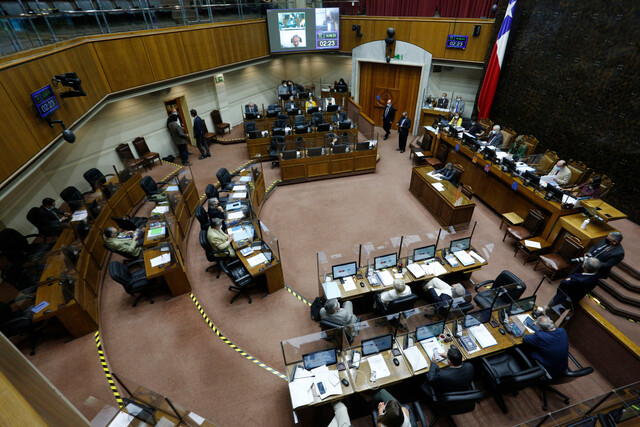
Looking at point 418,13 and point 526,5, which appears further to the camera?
point 418,13

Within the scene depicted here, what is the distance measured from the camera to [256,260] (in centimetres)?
624

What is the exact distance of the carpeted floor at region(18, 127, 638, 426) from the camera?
184 inches

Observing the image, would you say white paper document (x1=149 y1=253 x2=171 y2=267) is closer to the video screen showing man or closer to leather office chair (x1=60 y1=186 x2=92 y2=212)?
leather office chair (x1=60 y1=186 x2=92 y2=212)

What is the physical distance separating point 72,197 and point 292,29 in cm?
1088

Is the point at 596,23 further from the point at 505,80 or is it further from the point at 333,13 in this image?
the point at 333,13

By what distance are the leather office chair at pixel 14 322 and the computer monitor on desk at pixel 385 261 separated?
235 inches

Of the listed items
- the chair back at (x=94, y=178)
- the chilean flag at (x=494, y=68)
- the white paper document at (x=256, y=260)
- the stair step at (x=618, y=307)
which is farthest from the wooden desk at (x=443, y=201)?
the chair back at (x=94, y=178)

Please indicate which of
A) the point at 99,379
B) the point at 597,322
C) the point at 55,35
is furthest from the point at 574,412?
the point at 55,35

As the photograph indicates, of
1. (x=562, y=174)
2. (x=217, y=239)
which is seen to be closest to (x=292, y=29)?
(x=217, y=239)

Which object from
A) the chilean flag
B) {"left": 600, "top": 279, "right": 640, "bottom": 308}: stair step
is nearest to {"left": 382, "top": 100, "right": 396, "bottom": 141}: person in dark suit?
the chilean flag

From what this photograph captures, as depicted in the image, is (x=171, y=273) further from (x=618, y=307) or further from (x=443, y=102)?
(x=443, y=102)

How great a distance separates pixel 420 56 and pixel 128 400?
13.9 m

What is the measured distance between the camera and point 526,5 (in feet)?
30.9

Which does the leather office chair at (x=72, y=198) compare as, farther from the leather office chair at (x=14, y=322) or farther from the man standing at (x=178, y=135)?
the man standing at (x=178, y=135)
